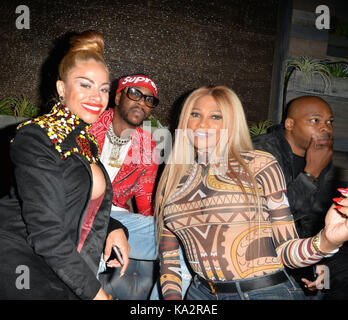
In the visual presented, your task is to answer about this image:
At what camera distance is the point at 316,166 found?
3.28m

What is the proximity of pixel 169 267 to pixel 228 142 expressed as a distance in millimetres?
939

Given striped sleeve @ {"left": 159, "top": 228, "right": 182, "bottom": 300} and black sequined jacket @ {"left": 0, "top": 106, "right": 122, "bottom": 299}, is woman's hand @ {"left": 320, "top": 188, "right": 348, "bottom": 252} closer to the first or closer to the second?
striped sleeve @ {"left": 159, "top": 228, "right": 182, "bottom": 300}

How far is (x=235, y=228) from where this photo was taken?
1821 mm

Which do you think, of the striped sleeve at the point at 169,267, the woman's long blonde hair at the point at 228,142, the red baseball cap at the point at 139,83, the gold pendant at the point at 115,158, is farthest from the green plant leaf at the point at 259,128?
the striped sleeve at the point at 169,267

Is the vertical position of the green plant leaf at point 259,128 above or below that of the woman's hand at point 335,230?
above

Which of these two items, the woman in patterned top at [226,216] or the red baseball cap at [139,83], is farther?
the red baseball cap at [139,83]

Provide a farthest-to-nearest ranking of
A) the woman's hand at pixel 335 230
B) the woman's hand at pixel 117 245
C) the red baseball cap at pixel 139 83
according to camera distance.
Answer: the red baseball cap at pixel 139 83
the woman's hand at pixel 117 245
the woman's hand at pixel 335 230

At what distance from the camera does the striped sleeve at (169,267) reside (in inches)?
78.5

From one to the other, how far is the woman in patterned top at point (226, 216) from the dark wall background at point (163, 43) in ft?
7.54

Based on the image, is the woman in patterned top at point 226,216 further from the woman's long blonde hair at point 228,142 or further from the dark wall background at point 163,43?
the dark wall background at point 163,43

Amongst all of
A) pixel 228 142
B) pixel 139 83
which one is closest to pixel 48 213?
pixel 228 142

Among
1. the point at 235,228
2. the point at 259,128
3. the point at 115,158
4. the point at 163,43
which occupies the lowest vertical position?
the point at 235,228

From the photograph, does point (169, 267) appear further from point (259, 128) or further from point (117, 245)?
point (259, 128)

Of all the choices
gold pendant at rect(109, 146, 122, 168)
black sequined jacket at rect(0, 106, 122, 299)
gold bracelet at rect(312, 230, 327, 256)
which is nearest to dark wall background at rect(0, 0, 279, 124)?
gold pendant at rect(109, 146, 122, 168)
